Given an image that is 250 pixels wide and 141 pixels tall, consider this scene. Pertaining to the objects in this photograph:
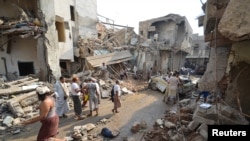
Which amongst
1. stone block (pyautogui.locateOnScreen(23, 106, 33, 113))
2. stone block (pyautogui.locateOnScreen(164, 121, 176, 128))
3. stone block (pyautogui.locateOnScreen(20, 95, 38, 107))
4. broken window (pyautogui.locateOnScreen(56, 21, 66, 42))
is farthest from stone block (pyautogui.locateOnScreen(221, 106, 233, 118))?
broken window (pyautogui.locateOnScreen(56, 21, 66, 42))

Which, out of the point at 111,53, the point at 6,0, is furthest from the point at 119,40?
the point at 6,0

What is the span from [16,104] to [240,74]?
875 centimetres

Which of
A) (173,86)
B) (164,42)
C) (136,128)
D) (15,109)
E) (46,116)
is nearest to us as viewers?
(46,116)

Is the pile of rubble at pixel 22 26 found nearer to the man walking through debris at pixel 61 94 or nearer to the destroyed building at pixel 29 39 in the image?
the destroyed building at pixel 29 39

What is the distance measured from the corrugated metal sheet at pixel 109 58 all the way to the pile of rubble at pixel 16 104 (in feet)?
18.6

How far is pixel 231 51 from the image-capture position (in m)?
4.95

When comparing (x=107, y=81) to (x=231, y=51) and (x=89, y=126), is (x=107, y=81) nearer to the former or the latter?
(x=89, y=126)

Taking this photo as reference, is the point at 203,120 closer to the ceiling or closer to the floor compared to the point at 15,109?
closer to the ceiling

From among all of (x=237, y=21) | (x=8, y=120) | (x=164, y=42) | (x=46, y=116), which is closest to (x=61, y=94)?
(x=8, y=120)

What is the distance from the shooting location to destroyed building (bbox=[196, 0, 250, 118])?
3.50 metres

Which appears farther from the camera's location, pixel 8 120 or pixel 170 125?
pixel 8 120

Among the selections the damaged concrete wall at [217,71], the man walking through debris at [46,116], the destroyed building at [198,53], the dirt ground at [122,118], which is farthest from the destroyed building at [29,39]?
the destroyed building at [198,53]

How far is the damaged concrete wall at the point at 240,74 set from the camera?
14.8 ft

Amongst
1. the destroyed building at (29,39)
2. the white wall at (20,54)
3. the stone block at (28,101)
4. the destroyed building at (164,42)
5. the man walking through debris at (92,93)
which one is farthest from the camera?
the destroyed building at (164,42)
